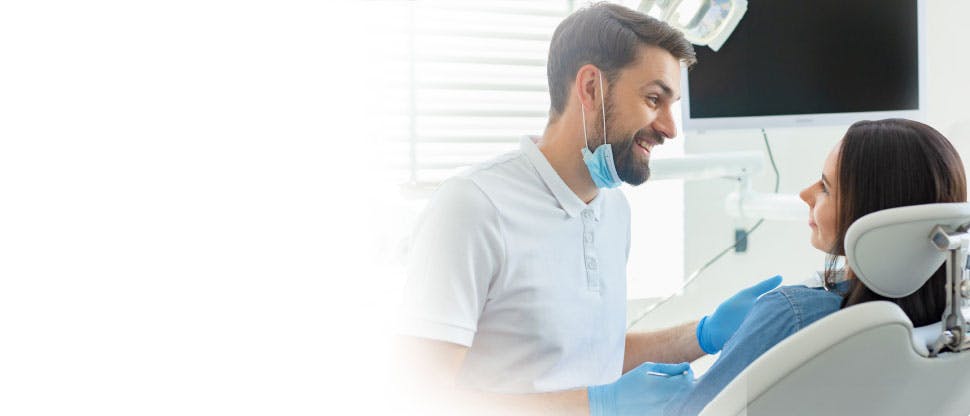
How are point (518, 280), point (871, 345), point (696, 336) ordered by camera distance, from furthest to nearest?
point (696, 336) < point (518, 280) < point (871, 345)

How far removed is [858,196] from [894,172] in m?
0.05

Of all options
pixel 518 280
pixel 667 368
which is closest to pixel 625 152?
pixel 518 280

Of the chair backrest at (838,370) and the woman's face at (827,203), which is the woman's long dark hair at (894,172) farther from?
the chair backrest at (838,370)

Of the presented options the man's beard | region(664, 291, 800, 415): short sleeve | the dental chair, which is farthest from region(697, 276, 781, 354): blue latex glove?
the dental chair

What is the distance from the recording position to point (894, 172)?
39.5 inches

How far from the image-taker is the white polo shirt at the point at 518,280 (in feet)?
4.09

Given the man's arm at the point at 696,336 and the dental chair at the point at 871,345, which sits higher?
the dental chair at the point at 871,345

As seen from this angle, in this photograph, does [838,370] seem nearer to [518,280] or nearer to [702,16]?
[518,280]

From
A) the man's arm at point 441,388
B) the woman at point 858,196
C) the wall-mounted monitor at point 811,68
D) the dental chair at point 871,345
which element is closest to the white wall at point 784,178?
the wall-mounted monitor at point 811,68

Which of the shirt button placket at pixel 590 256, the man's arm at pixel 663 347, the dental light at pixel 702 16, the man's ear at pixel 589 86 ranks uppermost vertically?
the dental light at pixel 702 16

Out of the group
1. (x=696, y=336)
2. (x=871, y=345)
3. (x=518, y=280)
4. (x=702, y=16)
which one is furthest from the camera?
(x=702, y=16)

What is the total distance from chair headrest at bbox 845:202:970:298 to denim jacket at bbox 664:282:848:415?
0.53ft

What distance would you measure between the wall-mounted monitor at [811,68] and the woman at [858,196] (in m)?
0.88

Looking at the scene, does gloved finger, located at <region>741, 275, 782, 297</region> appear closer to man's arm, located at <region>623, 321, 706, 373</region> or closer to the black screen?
man's arm, located at <region>623, 321, 706, 373</region>
